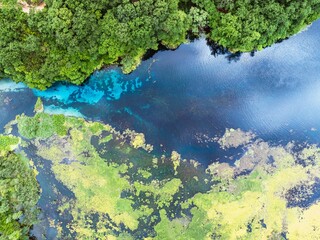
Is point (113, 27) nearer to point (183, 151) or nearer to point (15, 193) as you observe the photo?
point (183, 151)

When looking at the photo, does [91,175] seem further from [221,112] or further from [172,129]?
Result: [221,112]

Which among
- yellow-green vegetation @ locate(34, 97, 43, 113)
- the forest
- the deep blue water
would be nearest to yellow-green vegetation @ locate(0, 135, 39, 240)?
the deep blue water

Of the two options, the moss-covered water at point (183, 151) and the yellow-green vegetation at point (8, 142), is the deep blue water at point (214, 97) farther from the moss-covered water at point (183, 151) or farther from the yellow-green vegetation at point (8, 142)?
the yellow-green vegetation at point (8, 142)

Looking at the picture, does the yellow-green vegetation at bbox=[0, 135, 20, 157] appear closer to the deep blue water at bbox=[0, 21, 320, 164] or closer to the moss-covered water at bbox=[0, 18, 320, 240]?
the moss-covered water at bbox=[0, 18, 320, 240]

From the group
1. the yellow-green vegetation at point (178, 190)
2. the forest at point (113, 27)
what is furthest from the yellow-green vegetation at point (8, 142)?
the forest at point (113, 27)

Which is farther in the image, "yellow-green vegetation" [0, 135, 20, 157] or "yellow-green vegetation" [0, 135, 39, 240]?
"yellow-green vegetation" [0, 135, 20, 157]

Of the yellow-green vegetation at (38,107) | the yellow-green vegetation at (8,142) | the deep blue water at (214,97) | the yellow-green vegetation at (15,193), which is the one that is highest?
the deep blue water at (214,97)
